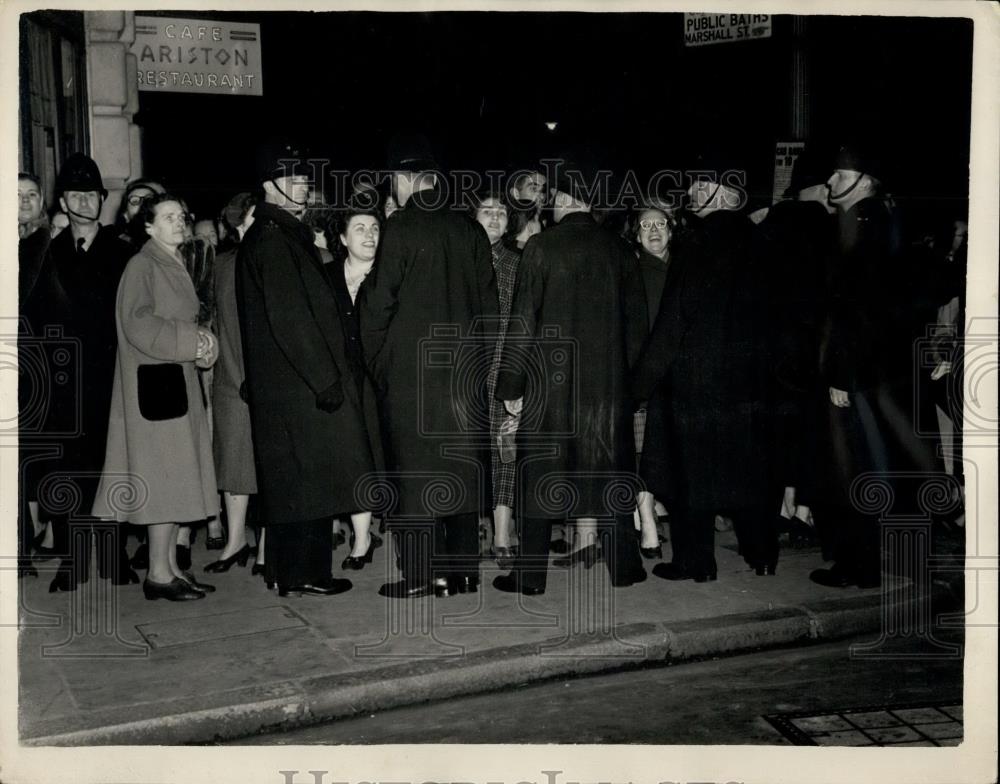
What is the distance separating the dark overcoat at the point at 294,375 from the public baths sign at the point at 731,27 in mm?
3134

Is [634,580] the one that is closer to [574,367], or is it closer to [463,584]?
[463,584]

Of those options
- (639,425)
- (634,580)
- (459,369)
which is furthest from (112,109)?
(634,580)

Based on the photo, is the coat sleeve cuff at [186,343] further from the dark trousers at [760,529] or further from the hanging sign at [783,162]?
the hanging sign at [783,162]

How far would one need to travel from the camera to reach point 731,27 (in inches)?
305

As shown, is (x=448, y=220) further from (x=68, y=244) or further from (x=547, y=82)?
(x=547, y=82)

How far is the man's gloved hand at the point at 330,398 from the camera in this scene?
20.6 ft

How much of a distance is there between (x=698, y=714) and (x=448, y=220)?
2739 mm

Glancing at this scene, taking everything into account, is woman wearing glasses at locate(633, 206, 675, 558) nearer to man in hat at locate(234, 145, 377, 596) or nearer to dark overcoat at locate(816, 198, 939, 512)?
dark overcoat at locate(816, 198, 939, 512)

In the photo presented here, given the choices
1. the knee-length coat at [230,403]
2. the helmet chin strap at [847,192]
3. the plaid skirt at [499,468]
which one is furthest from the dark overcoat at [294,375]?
the helmet chin strap at [847,192]

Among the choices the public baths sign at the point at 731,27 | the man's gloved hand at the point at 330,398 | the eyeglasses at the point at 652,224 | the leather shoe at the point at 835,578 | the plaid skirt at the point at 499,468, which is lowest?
the leather shoe at the point at 835,578

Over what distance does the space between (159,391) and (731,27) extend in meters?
4.22

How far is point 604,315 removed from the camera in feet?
21.3

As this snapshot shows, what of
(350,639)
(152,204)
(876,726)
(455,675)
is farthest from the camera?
(152,204)

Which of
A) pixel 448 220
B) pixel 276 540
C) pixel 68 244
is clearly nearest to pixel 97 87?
pixel 68 244
